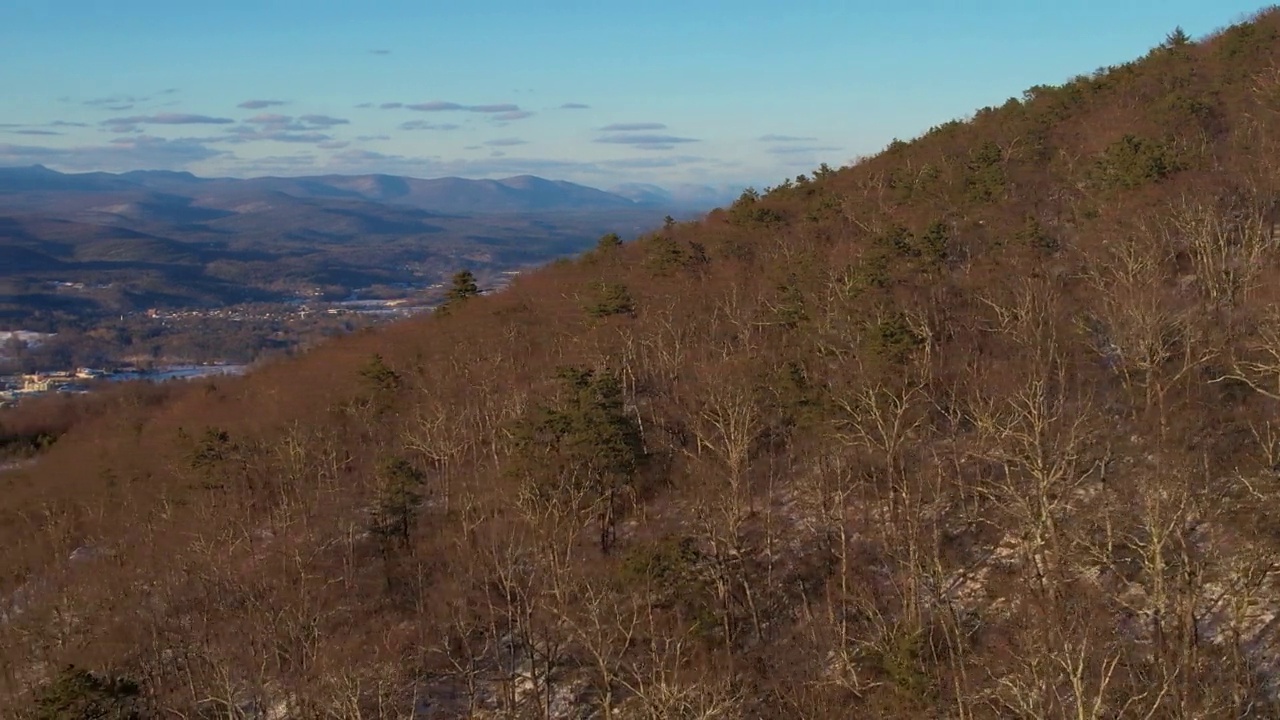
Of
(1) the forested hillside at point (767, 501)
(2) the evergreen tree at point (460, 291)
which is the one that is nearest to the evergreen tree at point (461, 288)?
(2) the evergreen tree at point (460, 291)

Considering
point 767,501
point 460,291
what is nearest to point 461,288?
point 460,291

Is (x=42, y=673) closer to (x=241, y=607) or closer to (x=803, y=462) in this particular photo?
(x=241, y=607)

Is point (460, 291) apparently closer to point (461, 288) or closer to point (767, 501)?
point (461, 288)

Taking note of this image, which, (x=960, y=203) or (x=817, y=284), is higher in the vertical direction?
(x=960, y=203)

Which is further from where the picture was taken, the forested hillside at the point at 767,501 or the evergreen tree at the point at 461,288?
the evergreen tree at the point at 461,288

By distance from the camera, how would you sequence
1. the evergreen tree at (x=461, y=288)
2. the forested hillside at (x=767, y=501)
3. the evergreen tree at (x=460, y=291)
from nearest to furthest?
the forested hillside at (x=767, y=501), the evergreen tree at (x=460, y=291), the evergreen tree at (x=461, y=288)

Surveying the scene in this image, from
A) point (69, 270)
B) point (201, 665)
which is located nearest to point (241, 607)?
point (201, 665)

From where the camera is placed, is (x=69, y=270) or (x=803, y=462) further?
(x=69, y=270)

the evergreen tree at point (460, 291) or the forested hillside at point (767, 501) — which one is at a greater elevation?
the evergreen tree at point (460, 291)

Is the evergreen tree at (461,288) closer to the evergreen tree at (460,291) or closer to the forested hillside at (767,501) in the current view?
the evergreen tree at (460,291)
